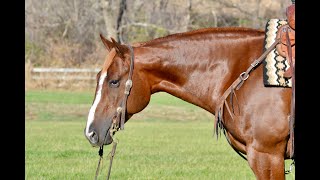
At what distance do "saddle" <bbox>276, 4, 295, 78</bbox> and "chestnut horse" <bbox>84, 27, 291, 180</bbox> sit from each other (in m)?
A: 0.20

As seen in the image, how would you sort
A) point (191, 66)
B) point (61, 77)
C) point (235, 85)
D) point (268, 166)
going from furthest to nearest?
point (61, 77) → point (191, 66) → point (235, 85) → point (268, 166)

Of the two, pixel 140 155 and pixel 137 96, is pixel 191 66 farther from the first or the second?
pixel 140 155

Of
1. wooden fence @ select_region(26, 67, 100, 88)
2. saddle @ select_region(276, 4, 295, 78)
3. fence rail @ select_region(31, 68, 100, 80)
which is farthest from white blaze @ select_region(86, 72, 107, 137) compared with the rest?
fence rail @ select_region(31, 68, 100, 80)

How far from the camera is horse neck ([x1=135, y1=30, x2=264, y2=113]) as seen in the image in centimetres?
575

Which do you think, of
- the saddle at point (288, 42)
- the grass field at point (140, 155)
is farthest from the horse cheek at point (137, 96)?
the grass field at point (140, 155)

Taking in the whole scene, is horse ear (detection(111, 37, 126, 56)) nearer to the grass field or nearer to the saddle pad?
the saddle pad

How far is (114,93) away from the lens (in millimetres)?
5762

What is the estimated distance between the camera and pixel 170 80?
5.88 meters

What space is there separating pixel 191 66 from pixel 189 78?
10 cm

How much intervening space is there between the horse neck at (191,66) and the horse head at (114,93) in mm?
105

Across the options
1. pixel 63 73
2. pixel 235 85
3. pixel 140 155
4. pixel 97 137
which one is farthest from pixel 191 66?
pixel 63 73

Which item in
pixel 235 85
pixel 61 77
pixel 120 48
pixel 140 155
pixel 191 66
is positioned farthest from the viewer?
pixel 61 77
